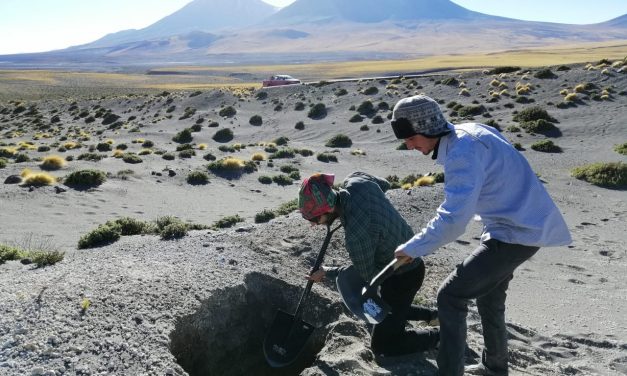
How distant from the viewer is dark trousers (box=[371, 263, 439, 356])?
4.67 m

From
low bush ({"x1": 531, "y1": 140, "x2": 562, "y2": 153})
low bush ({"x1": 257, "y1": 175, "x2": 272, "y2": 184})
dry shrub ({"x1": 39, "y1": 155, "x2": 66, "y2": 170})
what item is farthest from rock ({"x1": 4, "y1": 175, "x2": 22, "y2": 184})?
low bush ({"x1": 531, "y1": 140, "x2": 562, "y2": 153})

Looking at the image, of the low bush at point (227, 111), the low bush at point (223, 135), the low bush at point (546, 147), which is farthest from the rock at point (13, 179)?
the low bush at point (227, 111)

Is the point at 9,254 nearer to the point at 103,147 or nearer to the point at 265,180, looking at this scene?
the point at 265,180

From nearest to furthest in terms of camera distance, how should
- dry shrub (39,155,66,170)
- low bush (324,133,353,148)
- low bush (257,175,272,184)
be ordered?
dry shrub (39,155,66,170), low bush (257,175,272,184), low bush (324,133,353,148)

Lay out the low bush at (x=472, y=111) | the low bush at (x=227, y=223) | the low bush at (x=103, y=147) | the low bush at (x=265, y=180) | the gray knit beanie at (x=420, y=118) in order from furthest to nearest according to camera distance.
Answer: the low bush at (x=472, y=111) < the low bush at (x=103, y=147) < the low bush at (x=265, y=180) < the low bush at (x=227, y=223) < the gray knit beanie at (x=420, y=118)

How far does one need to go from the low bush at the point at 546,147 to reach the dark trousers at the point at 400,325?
1834cm

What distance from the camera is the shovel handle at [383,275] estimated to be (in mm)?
3676

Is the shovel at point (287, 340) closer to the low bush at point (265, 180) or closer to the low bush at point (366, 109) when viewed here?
the low bush at point (265, 180)

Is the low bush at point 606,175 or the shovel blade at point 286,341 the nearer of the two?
the shovel blade at point 286,341

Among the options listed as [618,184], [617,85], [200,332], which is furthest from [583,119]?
[200,332]

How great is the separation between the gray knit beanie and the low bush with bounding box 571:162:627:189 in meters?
13.6

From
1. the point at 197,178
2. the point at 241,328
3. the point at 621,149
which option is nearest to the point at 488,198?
the point at 241,328

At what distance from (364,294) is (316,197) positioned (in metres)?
0.80

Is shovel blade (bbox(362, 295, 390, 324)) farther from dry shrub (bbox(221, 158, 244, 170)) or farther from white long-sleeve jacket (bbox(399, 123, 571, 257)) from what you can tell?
dry shrub (bbox(221, 158, 244, 170))
